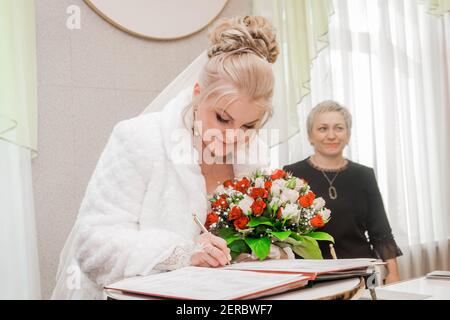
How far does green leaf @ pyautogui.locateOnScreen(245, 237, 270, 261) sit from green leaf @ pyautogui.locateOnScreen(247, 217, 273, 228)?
0.11ft

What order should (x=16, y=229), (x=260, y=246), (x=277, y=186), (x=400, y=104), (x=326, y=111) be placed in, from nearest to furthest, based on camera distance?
1. (x=260, y=246)
2. (x=277, y=186)
3. (x=16, y=229)
4. (x=326, y=111)
5. (x=400, y=104)

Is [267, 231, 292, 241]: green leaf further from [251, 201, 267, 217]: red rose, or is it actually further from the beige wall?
the beige wall

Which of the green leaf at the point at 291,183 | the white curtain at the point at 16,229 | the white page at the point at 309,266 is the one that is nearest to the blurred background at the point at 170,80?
the white curtain at the point at 16,229

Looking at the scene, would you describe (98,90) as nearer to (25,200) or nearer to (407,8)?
(25,200)

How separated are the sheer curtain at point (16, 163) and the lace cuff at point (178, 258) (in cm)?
81

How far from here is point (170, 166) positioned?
1.24 metres

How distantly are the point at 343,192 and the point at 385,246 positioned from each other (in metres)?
0.32

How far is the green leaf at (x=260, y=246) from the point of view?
1083 millimetres

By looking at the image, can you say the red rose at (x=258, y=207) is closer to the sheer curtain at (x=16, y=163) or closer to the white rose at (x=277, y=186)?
the white rose at (x=277, y=186)

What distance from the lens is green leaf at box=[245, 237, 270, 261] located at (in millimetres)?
1083

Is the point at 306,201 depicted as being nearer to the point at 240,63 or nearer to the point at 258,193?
the point at 258,193

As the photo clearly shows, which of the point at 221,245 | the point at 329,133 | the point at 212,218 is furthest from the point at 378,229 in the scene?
the point at 221,245
